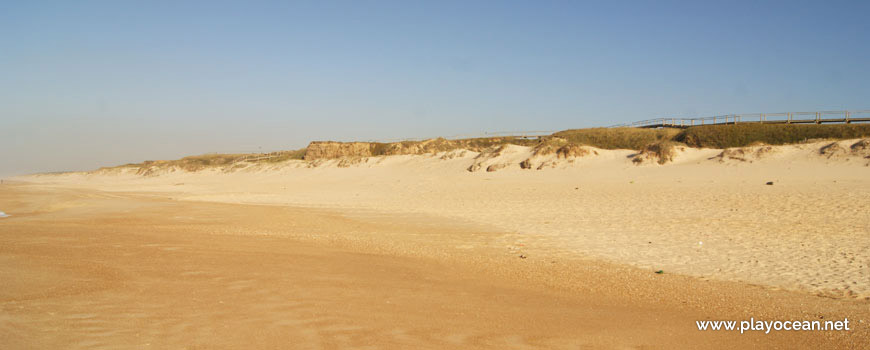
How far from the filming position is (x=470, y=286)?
7.08 meters

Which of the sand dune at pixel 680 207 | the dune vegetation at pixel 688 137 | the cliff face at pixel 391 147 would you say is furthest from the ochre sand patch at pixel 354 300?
the cliff face at pixel 391 147

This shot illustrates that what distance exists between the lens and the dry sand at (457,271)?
502 cm

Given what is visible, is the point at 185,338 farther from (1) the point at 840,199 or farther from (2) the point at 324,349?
(1) the point at 840,199

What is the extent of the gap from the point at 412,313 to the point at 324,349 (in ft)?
4.62

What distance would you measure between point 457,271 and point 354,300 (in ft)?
7.97

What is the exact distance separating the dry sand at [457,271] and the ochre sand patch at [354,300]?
1.2 inches

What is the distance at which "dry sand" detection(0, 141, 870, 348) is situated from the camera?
Result: 502 centimetres

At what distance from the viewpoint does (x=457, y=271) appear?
8117 mm

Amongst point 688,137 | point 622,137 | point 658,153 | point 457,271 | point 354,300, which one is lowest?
point 457,271

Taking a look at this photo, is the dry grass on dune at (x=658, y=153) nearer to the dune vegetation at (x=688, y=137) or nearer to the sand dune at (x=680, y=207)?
the dune vegetation at (x=688, y=137)

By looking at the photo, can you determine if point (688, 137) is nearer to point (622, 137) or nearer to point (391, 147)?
point (622, 137)

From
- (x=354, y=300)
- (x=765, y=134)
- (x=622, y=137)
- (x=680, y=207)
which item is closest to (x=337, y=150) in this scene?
(x=622, y=137)

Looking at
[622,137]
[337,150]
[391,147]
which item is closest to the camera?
[622,137]

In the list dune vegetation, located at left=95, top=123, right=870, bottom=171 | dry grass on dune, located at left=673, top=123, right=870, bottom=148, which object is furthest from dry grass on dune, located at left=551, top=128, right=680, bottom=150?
dry grass on dune, located at left=673, top=123, right=870, bottom=148
